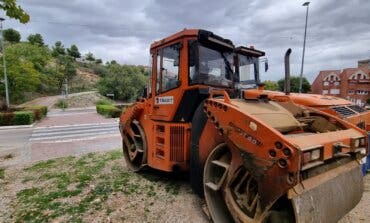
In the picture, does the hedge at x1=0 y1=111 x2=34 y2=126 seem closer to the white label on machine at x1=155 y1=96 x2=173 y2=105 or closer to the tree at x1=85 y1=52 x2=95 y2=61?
the white label on machine at x1=155 y1=96 x2=173 y2=105

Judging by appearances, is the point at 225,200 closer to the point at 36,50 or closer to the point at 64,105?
the point at 64,105

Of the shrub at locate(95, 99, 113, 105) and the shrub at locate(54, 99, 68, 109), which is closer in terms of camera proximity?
the shrub at locate(54, 99, 68, 109)

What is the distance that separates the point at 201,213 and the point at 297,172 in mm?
2082

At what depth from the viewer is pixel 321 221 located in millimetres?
2883

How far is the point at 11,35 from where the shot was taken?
65000 mm

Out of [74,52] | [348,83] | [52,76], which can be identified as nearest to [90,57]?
[74,52]

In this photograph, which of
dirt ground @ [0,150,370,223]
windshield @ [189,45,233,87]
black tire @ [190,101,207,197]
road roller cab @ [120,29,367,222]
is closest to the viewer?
road roller cab @ [120,29,367,222]

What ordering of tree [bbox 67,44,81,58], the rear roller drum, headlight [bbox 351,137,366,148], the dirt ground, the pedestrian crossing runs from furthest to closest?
tree [bbox 67,44,81,58] < the pedestrian crossing < the dirt ground < headlight [bbox 351,137,366,148] < the rear roller drum

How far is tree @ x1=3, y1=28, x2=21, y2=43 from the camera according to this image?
6456cm

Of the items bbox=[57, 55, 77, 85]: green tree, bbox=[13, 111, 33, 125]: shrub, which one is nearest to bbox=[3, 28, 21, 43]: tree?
bbox=[57, 55, 77, 85]: green tree

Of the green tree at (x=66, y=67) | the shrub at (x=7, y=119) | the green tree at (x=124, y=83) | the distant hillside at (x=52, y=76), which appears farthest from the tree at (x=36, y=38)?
the shrub at (x=7, y=119)

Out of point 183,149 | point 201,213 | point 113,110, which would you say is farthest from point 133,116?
point 113,110

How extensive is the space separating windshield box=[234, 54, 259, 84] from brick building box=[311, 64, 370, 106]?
3918 centimetres

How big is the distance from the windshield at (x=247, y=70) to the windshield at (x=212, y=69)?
0.48 m
